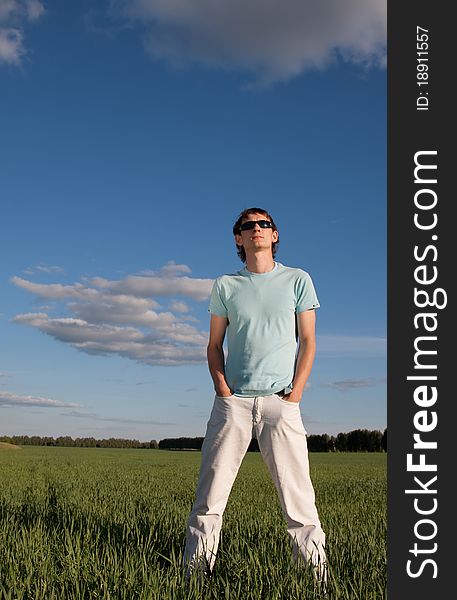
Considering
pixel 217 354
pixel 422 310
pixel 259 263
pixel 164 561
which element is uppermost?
pixel 259 263

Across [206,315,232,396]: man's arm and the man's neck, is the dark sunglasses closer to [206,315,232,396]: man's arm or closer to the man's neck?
the man's neck

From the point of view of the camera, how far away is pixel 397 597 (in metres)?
3.54

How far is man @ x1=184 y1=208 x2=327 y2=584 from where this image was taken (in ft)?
15.9

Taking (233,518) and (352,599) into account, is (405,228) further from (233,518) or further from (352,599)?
(233,518)

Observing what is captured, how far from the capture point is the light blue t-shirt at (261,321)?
4.89 metres

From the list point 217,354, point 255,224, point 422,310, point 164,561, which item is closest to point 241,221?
point 255,224

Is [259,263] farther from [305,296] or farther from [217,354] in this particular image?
[217,354]

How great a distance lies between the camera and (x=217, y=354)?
5.07 meters

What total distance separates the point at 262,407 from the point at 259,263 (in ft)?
3.82

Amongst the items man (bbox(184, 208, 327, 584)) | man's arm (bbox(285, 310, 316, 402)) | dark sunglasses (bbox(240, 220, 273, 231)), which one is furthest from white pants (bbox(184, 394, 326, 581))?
dark sunglasses (bbox(240, 220, 273, 231))

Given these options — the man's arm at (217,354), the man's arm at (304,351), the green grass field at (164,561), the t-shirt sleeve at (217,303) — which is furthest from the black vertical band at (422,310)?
the t-shirt sleeve at (217,303)

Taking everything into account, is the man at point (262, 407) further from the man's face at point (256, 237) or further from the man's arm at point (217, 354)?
the man's face at point (256, 237)

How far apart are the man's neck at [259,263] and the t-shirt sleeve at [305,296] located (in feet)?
0.97

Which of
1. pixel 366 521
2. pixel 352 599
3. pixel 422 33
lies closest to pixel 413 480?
pixel 352 599
